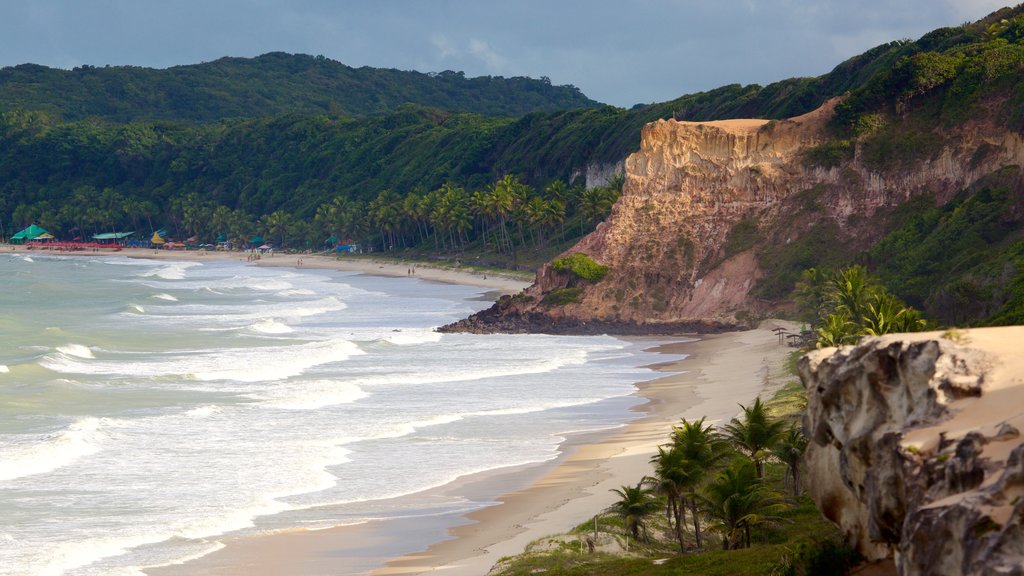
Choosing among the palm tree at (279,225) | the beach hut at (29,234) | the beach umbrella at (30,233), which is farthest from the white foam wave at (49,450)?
the beach hut at (29,234)

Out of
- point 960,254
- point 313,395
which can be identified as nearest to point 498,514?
point 313,395

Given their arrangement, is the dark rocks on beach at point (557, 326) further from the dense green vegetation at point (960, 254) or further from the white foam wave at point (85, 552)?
the white foam wave at point (85, 552)

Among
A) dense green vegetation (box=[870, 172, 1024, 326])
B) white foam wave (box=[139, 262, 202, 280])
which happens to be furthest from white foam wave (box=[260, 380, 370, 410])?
white foam wave (box=[139, 262, 202, 280])

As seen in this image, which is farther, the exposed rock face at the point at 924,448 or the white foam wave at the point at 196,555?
the white foam wave at the point at 196,555

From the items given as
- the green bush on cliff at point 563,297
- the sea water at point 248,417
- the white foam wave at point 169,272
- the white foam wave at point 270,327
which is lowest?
the sea water at point 248,417

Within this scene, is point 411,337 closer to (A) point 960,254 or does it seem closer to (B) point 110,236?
(A) point 960,254

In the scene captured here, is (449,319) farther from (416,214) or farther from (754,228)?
(416,214)
